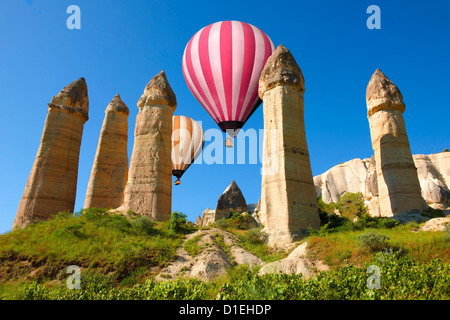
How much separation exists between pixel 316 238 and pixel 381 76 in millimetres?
14858

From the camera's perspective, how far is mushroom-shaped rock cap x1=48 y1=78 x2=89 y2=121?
2250 cm

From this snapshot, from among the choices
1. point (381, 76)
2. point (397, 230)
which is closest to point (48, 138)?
point (397, 230)

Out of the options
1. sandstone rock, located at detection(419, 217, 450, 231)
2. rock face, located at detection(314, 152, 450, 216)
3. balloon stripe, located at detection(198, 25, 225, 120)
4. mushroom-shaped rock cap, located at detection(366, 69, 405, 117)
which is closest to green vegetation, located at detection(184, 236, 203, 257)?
sandstone rock, located at detection(419, 217, 450, 231)

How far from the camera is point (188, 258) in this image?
14.8 meters

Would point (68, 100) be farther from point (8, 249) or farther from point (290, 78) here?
point (290, 78)

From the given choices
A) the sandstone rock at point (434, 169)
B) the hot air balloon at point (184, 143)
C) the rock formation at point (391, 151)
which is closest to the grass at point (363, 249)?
the rock formation at point (391, 151)

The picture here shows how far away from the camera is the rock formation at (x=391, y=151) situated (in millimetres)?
20953

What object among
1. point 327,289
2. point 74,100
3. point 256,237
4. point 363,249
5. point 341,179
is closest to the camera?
point 327,289

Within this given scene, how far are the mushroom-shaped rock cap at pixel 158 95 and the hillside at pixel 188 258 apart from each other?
6789 mm

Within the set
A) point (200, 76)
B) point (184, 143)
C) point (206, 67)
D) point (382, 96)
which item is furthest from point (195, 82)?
point (382, 96)

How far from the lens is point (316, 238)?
48.2 ft

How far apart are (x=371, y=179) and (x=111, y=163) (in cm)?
2758

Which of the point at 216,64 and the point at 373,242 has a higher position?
the point at 216,64

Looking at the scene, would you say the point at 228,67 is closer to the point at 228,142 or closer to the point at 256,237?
the point at 228,142
